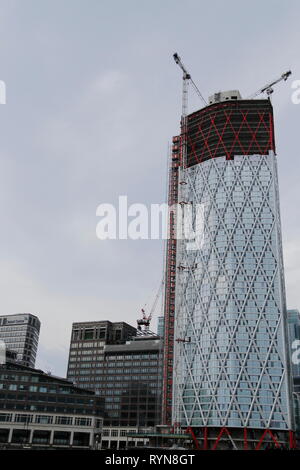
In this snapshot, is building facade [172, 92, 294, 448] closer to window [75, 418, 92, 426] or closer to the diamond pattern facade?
the diamond pattern facade

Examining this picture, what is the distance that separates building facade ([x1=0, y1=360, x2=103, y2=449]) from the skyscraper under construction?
3558cm

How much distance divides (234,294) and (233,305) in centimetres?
406

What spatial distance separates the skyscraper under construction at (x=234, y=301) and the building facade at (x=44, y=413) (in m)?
35.6

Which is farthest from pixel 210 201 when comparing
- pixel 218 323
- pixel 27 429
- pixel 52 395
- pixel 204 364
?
pixel 27 429

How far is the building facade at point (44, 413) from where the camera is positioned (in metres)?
146

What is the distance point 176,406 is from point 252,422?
100 ft

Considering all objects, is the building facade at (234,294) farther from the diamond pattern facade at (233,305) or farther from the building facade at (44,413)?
the building facade at (44,413)

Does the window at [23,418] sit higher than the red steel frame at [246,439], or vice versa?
the window at [23,418]

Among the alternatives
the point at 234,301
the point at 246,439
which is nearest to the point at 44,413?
the point at 246,439

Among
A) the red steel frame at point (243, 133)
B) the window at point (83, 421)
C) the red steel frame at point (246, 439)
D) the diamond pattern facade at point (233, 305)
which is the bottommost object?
the red steel frame at point (246, 439)

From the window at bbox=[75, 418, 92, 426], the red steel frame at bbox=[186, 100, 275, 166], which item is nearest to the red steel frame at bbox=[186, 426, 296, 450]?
the window at bbox=[75, 418, 92, 426]

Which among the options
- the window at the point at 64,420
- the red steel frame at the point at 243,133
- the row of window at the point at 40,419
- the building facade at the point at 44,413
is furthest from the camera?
the red steel frame at the point at 243,133

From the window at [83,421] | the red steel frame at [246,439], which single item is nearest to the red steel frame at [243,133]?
the red steel frame at [246,439]

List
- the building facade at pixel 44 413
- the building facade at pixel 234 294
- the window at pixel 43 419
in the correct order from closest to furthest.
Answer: the building facade at pixel 44 413
the window at pixel 43 419
the building facade at pixel 234 294
